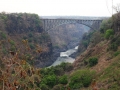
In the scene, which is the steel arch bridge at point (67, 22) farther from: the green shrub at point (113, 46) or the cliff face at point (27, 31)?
the green shrub at point (113, 46)

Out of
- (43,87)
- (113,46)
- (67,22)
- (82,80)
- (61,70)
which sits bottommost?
(43,87)

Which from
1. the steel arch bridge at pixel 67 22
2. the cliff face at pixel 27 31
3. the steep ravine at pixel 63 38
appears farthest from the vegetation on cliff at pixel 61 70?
the steep ravine at pixel 63 38

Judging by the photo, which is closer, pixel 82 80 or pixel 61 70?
pixel 82 80

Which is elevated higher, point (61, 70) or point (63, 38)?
point (61, 70)

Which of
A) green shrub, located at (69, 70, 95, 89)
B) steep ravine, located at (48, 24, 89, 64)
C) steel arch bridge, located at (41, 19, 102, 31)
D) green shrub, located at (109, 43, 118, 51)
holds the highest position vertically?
steel arch bridge, located at (41, 19, 102, 31)

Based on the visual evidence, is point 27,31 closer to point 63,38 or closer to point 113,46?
point 63,38

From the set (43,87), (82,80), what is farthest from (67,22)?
(82,80)

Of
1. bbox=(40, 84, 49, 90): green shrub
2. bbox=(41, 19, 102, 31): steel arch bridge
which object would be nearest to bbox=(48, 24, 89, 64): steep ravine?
bbox=(41, 19, 102, 31): steel arch bridge

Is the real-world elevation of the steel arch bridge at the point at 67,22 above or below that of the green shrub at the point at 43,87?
above

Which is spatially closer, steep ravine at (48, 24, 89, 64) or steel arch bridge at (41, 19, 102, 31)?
steel arch bridge at (41, 19, 102, 31)

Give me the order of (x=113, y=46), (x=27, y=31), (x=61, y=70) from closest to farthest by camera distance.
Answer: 1. (x=113, y=46)
2. (x=61, y=70)
3. (x=27, y=31)

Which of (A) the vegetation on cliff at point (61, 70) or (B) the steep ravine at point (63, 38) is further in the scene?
(B) the steep ravine at point (63, 38)

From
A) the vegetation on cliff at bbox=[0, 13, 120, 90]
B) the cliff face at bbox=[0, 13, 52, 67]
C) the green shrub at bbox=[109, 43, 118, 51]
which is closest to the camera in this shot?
the vegetation on cliff at bbox=[0, 13, 120, 90]

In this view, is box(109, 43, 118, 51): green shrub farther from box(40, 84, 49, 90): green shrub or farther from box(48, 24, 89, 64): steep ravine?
box(48, 24, 89, 64): steep ravine
